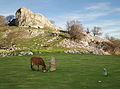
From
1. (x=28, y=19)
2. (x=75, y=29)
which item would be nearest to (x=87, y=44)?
(x=75, y=29)

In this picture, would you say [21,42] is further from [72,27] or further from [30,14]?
[30,14]

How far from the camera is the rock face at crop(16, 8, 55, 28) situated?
98.5 metres

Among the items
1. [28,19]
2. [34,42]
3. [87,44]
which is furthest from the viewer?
[28,19]

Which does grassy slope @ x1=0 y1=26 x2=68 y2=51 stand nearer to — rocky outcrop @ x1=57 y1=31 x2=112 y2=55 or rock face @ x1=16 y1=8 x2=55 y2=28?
rocky outcrop @ x1=57 y1=31 x2=112 y2=55

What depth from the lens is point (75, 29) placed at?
3349 inches

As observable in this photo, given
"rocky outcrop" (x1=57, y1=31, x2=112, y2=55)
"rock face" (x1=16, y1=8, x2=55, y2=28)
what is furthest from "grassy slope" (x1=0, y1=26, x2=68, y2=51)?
"rock face" (x1=16, y1=8, x2=55, y2=28)

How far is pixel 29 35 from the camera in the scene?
3307 inches

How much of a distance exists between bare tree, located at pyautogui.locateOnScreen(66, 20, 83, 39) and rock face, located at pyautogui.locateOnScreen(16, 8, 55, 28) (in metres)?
16.6

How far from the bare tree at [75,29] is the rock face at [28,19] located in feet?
54.4

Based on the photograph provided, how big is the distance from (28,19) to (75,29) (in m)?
27.1

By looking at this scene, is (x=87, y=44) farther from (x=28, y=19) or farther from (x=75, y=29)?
(x=28, y=19)

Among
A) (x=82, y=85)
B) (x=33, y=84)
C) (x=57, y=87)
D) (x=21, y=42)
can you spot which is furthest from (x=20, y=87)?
(x=21, y=42)

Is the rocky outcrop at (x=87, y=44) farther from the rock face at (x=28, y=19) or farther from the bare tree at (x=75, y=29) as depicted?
the rock face at (x=28, y=19)

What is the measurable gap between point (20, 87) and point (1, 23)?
268 ft
